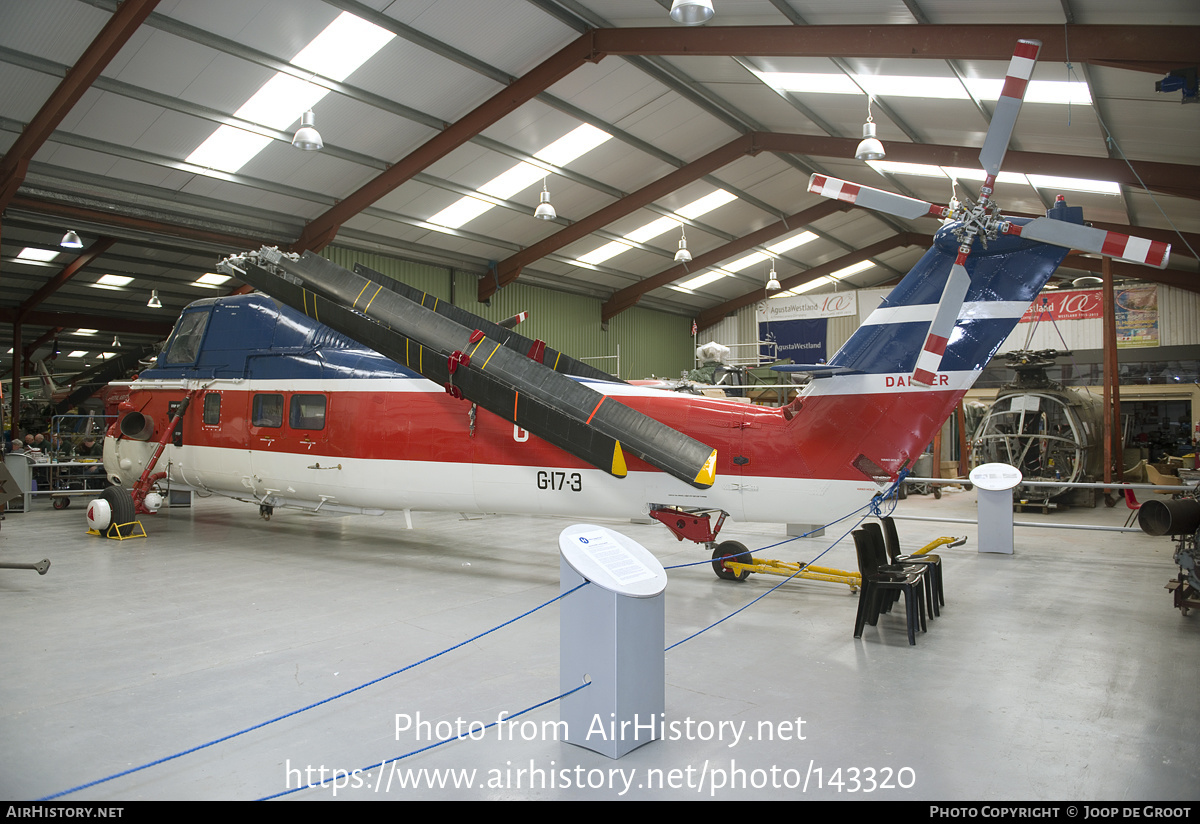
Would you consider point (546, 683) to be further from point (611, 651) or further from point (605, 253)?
point (605, 253)

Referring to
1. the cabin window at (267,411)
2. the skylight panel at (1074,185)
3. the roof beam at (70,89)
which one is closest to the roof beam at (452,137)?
the roof beam at (70,89)

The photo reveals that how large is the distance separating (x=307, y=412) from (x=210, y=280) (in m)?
17.9

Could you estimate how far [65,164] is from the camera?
13.9 metres

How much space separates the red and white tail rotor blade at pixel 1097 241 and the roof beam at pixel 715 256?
17.4 m

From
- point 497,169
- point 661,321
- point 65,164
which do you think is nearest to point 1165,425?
point 661,321

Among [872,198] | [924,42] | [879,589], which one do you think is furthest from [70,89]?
[879,589]

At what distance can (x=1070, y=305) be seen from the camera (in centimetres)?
2417

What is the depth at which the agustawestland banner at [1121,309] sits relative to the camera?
24000mm

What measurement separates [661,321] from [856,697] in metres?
28.3

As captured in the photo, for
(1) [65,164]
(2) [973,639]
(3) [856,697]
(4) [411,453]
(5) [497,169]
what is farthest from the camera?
(5) [497,169]

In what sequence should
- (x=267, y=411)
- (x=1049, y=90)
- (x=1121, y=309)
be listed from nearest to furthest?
Answer: 1. (x=267, y=411)
2. (x=1049, y=90)
3. (x=1121, y=309)

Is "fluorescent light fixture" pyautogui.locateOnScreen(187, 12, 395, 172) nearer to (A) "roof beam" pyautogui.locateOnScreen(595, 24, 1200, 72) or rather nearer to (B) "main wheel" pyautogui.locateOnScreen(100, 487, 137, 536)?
(A) "roof beam" pyautogui.locateOnScreen(595, 24, 1200, 72)

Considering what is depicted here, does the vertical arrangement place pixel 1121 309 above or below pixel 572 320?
above

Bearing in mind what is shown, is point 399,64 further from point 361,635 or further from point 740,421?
point 361,635
